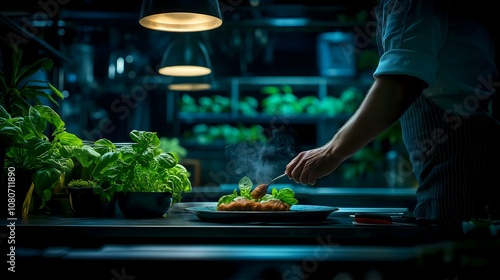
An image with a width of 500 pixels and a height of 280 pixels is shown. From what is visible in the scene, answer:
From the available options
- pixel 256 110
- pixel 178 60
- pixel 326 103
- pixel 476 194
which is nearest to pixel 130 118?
pixel 256 110

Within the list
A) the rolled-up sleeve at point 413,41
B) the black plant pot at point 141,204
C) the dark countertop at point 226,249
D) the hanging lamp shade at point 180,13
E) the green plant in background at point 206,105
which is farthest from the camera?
the green plant in background at point 206,105

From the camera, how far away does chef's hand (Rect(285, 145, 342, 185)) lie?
1.75 m

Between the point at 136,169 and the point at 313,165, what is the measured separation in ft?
1.85

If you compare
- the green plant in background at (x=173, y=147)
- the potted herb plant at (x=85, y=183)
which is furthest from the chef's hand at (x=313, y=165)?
the green plant in background at (x=173, y=147)

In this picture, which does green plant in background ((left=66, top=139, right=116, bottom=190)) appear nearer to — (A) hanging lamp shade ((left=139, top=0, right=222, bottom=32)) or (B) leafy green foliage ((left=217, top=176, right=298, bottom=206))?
(B) leafy green foliage ((left=217, top=176, right=298, bottom=206))

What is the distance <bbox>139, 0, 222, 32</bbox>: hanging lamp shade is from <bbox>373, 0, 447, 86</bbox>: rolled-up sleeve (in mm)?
791

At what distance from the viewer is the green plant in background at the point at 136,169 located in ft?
5.61

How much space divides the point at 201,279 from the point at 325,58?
16.5 ft

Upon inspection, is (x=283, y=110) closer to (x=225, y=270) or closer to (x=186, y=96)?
(x=186, y=96)

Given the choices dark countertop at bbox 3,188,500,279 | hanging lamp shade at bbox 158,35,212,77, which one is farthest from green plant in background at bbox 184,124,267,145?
dark countertop at bbox 3,188,500,279

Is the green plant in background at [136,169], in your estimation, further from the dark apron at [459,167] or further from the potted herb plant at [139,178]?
the dark apron at [459,167]

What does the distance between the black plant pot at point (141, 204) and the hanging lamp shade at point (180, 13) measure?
0.79 m

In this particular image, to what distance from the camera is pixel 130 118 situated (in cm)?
655

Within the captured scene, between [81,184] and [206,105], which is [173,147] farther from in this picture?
[81,184]
